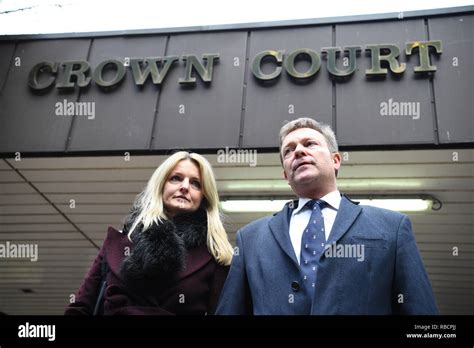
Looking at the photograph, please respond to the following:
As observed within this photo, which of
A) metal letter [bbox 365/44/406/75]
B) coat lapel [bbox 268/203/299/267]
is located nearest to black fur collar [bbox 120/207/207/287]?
coat lapel [bbox 268/203/299/267]

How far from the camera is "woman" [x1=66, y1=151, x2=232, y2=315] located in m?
2.77

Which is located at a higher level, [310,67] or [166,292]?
[310,67]

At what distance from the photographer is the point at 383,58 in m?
5.58

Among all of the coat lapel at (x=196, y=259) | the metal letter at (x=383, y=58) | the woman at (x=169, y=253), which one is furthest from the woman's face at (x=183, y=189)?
the metal letter at (x=383, y=58)

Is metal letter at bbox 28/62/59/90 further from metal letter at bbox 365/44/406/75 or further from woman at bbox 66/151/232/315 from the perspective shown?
metal letter at bbox 365/44/406/75

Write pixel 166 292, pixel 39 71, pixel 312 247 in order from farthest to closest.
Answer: pixel 39 71, pixel 166 292, pixel 312 247

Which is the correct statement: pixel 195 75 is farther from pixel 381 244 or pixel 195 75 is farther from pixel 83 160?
pixel 381 244

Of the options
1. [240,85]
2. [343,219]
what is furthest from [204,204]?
[240,85]

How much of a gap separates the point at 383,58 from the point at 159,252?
394 centimetres

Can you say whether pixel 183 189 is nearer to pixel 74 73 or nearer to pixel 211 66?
pixel 211 66

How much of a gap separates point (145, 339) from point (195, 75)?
4050mm

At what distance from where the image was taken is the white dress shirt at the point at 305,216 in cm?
269

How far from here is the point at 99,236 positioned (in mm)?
8672

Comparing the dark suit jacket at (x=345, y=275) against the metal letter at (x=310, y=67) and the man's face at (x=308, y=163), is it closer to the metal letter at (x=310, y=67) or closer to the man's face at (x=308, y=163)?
the man's face at (x=308, y=163)
